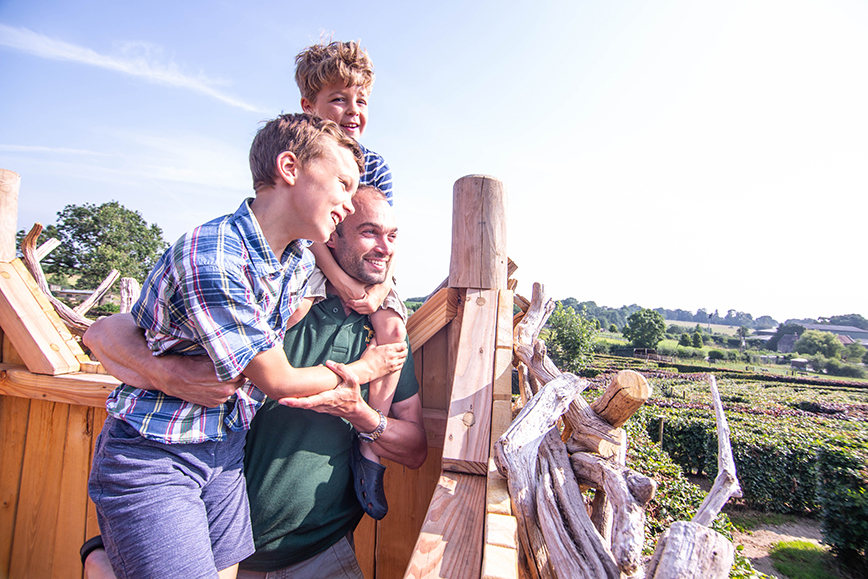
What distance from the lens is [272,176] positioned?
4.39 feet

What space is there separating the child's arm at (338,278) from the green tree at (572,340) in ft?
111

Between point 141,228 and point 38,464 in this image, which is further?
point 141,228

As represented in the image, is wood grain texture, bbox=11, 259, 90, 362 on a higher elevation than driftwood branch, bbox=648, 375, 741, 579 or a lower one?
higher

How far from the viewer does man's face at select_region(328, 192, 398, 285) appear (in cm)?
167

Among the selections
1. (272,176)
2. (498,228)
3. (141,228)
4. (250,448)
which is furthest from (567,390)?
(141,228)

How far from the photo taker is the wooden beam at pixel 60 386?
205 cm

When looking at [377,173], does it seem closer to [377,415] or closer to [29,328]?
[377,415]

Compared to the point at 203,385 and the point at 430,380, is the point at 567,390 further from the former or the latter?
the point at 203,385

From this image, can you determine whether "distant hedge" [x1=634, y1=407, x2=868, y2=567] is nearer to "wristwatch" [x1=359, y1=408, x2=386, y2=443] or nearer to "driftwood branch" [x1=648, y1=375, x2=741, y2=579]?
"driftwood branch" [x1=648, y1=375, x2=741, y2=579]

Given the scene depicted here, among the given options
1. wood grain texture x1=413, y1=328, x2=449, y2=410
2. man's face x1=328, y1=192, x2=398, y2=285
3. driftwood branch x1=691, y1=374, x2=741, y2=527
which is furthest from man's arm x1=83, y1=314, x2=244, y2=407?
driftwood branch x1=691, y1=374, x2=741, y2=527

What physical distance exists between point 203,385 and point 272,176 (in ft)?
2.15

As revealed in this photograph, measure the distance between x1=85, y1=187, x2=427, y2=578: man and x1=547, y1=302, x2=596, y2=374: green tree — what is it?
3382cm

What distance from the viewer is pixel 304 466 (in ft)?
4.90

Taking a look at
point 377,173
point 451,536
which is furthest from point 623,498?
point 377,173
